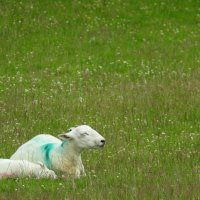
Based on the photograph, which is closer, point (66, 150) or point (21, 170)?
point (21, 170)

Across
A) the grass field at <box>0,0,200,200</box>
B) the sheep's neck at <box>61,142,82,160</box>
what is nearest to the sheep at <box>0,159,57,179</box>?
the grass field at <box>0,0,200,200</box>

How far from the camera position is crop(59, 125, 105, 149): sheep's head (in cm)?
1327

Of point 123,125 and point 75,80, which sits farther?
point 75,80

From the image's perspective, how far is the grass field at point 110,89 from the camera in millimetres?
12312

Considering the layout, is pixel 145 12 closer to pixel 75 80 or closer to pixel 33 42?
pixel 33 42

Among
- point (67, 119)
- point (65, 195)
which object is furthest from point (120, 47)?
point (65, 195)

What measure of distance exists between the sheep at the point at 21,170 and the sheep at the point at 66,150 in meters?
0.48

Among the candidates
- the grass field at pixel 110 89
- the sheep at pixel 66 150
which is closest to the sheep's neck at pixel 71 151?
the sheep at pixel 66 150

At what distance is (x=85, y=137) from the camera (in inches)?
529

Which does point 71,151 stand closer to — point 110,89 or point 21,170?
point 21,170

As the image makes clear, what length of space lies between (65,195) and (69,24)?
64.9 ft

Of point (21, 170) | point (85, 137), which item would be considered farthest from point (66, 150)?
point (21, 170)

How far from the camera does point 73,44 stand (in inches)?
1126

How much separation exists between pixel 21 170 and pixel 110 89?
8.84 m
